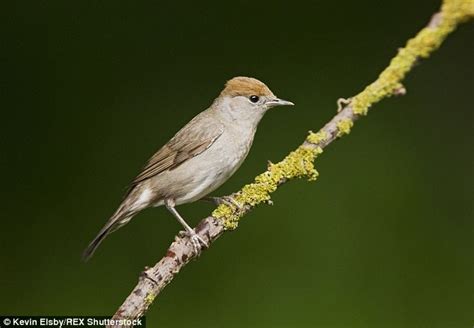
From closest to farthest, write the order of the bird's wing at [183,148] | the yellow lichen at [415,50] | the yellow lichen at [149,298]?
1. the yellow lichen at [149,298]
2. the yellow lichen at [415,50]
3. the bird's wing at [183,148]

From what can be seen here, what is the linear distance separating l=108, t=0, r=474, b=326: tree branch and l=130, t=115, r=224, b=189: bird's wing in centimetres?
45

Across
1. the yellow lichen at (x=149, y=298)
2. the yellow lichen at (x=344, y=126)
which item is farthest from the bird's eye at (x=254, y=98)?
the yellow lichen at (x=149, y=298)

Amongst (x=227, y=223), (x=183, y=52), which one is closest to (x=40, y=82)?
(x=183, y=52)

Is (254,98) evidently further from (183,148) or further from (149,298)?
(149,298)

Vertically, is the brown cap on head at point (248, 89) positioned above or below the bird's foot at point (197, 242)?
above

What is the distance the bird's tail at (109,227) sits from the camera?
294 cm

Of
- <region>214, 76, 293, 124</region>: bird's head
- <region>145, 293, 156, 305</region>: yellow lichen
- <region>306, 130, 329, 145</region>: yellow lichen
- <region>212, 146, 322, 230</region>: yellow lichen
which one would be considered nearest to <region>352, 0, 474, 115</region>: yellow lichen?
<region>306, 130, 329, 145</region>: yellow lichen

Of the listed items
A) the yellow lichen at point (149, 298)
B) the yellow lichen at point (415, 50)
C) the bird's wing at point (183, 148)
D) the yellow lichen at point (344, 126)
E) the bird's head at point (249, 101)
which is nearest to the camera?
the yellow lichen at point (149, 298)

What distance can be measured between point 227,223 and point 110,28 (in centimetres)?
216

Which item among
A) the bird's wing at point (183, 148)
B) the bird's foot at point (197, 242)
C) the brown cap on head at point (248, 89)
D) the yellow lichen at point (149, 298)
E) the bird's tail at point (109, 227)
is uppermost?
the brown cap on head at point (248, 89)

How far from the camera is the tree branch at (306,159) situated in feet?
7.55

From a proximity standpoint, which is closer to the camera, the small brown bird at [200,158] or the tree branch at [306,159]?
the tree branch at [306,159]

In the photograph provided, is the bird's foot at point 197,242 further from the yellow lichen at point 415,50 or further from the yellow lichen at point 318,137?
the yellow lichen at point 415,50

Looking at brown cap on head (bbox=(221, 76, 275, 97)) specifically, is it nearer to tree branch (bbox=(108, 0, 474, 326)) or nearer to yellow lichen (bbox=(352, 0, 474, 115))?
tree branch (bbox=(108, 0, 474, 326))
